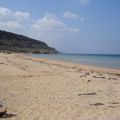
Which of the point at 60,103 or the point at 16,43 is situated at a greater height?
the point at 16,43

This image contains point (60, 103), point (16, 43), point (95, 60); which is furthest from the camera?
point (16, 43)

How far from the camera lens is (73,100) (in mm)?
10016

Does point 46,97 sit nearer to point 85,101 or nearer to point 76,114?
point 85,101

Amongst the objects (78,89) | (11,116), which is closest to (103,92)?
(78,89)

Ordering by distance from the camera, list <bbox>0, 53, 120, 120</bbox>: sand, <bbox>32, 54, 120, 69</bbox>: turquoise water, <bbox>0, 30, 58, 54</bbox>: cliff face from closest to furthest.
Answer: <bbox>0, 53, 120, 120</bbox>: sand, <bbox>32, 54, 120, 69</bbox>: turquoise water, <bbox>0, 30, 58, 54</bbox>: cliff face

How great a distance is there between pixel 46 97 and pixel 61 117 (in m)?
2.86

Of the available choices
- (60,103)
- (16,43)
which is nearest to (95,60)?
(60,103)

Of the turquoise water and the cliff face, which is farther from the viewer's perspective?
the cliff face

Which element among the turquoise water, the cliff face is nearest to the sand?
the turquoise water

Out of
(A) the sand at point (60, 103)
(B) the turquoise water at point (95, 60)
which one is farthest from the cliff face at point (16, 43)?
(A) the sand at point (60, 103)

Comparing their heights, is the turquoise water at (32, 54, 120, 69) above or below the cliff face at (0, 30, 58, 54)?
below

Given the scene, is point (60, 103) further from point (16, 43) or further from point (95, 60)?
point (16, 43)

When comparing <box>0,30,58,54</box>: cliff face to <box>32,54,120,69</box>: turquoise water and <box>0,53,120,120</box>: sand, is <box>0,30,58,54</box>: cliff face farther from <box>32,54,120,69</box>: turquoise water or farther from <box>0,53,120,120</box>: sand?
<box>0,53,120,120</box>: sand

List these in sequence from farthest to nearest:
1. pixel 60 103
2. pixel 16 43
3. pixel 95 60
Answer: pixel 16 43 → pixel 95 60 → pixel 60 103
